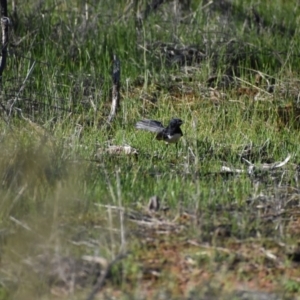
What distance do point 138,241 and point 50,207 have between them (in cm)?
52

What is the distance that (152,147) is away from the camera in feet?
20.0

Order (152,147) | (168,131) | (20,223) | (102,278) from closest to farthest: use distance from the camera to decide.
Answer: (102,278) → (20,223) → (168,131) → (152,147)

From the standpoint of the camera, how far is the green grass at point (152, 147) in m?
4.19

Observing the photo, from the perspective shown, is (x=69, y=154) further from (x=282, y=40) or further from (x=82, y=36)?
(x=282, y=40)

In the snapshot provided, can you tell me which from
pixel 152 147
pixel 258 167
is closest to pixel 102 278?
pixel 258 167

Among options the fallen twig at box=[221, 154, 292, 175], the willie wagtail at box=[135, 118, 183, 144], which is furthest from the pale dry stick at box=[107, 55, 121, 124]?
the fallen twig at box=[221, 154, 292, 175]

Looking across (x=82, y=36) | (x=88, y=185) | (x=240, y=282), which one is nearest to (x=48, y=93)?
(x=82, y=36)

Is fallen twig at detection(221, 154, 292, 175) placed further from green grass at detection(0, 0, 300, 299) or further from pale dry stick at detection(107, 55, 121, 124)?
pale dry stick at detection(107, 55, 121, 124)

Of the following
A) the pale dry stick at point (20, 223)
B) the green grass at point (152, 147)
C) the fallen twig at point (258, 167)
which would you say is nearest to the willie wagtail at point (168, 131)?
the green grass at point (152, 147)

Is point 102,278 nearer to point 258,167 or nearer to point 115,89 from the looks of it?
point 258,167

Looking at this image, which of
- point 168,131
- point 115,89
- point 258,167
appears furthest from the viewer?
point 115,89

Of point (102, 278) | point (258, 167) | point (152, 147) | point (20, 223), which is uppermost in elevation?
point (102, 278)

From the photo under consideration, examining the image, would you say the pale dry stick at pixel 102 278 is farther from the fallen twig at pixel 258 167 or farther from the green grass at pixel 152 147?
the fallen twig at pixel 258 167

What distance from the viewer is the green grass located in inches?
165
